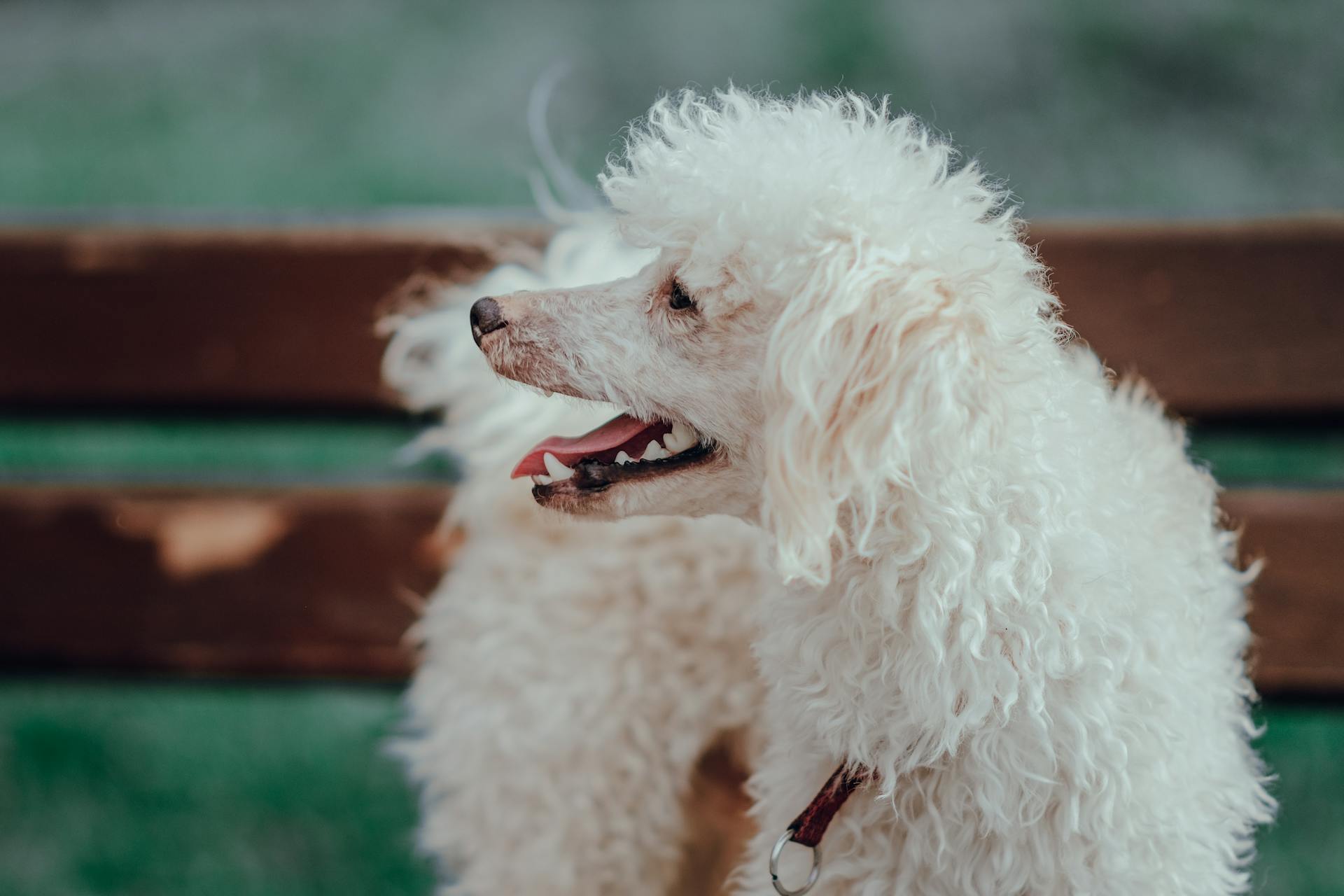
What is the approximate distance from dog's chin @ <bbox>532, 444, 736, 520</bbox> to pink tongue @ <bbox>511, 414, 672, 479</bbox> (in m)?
0.02

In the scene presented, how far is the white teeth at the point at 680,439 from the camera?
2.32 ft

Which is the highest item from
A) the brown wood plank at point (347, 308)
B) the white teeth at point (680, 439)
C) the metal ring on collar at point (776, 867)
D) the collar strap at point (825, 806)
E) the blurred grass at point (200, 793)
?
the brown wood plank at point (347, 308)

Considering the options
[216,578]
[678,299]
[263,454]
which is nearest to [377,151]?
[263,454]

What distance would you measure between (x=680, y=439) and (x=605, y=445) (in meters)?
0.06

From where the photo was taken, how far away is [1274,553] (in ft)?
4.03

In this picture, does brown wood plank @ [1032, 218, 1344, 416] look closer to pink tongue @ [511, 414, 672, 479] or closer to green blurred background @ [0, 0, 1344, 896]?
green blurred background @ [0, 0, 1344, 896]

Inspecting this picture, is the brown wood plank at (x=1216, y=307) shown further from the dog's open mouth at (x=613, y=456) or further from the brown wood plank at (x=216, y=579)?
the brown wood plank at (x=216, y=579)

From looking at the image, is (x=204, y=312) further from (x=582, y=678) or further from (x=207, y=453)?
(x=582, y=678)

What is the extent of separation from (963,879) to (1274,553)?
80 cm

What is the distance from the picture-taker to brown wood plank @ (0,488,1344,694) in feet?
4.58

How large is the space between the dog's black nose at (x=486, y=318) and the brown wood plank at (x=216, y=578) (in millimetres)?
705

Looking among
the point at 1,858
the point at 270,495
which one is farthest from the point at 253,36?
the point at 1,858

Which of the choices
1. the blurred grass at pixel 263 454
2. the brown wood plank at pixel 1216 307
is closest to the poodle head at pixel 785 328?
the brown wood plank at pixel 1216 307

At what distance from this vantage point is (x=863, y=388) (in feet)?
1.92
